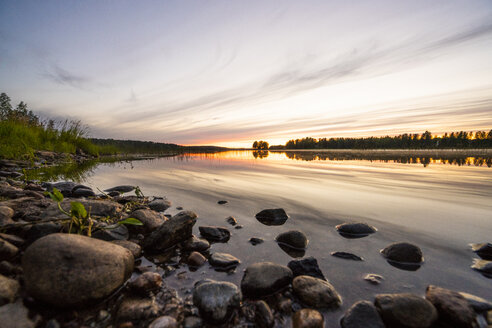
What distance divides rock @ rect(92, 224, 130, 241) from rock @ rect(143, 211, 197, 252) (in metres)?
0.44

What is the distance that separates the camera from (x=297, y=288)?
2.09m

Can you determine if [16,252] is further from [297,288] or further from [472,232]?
[472,232]

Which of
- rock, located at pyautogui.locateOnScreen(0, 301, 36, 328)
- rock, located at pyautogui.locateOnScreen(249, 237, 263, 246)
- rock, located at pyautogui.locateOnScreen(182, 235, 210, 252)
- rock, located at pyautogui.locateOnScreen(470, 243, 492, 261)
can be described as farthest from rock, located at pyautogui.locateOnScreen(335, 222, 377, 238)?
rock, located at pyautogui.locateOnScreen(0, 301, 36, 328)

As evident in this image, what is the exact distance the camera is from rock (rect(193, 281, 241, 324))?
5.70 ft

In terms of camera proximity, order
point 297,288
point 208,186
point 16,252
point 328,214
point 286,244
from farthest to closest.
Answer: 1. point 208,186
2. point 328,214
3. point 286,244
4. point 16,252
5. point 297,288

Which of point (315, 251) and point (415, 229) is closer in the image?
point (315, 251)

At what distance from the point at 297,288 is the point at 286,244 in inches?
42.0

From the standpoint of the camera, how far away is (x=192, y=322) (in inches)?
66.4

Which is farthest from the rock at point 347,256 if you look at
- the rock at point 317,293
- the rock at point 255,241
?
the rock at point 255,241

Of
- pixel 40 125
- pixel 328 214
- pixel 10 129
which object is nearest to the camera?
pixel 328 214

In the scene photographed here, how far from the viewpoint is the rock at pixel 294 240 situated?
3.09 meters

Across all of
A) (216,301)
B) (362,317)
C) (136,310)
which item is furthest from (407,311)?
(136,310)

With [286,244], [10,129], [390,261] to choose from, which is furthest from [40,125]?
[390,261]

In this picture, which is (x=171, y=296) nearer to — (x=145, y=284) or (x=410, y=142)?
(x=145, y=284)
